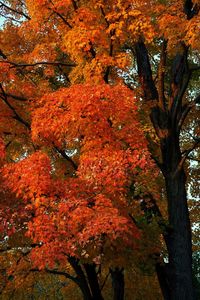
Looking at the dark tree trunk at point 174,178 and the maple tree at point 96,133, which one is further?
the dark tree trunk at point 174,178

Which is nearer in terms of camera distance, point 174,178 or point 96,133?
point 96,133

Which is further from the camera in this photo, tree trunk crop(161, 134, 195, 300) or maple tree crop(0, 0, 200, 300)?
tree trunk crop(161, 134, 195, 300)

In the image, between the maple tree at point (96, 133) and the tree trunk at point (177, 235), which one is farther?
the tree trunk at point (177, 235)

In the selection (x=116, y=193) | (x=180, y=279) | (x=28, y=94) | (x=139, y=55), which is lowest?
(x=180, y=279)

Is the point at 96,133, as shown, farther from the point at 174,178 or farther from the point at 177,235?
the point at 177,235

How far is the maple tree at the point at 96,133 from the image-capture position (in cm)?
1085

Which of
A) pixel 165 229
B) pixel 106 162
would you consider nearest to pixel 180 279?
pixel 165 229

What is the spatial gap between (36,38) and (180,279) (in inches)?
370

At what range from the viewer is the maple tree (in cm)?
1085

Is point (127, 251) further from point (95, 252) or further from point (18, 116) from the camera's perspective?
point (18, 116)

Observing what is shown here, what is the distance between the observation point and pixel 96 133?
12977 millimetres

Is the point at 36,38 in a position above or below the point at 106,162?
above

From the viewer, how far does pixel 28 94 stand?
16344 mm

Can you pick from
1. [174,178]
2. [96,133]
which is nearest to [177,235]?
[174,178]
